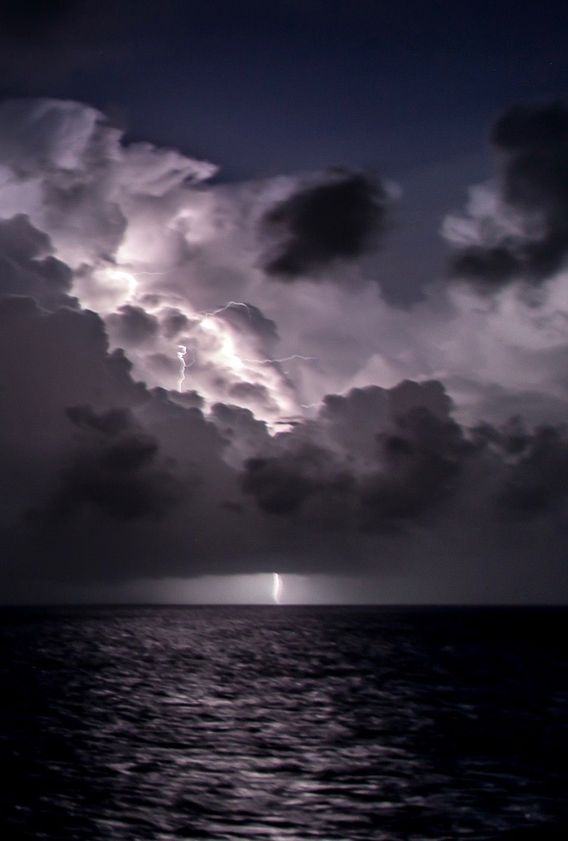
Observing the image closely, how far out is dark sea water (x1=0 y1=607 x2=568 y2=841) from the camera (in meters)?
22.5

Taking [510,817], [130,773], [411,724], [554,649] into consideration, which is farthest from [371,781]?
[554,649]

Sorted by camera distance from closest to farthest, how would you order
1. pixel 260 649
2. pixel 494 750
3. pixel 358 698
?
1. pixel 494 750
2. pixel 358 698
3. pixel 260 649

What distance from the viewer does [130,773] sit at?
28.7 m

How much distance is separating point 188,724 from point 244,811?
731 inches

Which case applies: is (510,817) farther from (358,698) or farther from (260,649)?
(260,649)

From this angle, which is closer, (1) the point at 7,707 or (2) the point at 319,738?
(2) the point at 319,738

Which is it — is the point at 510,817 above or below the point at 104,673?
above

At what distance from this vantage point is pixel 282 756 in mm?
32188

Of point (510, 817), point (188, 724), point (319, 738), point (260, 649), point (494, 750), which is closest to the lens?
point (510, 817)

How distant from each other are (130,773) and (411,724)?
18464 millimetres

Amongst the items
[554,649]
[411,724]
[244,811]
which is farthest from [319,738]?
[554,649]

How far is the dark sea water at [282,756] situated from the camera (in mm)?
22531

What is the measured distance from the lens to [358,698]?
5341cm

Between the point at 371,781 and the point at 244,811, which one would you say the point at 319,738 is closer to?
the point at 371,781
